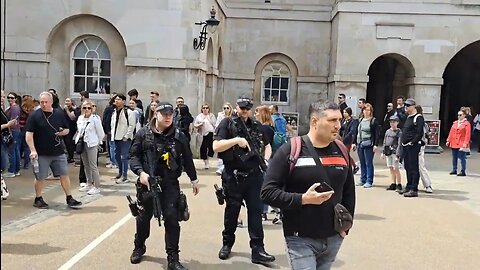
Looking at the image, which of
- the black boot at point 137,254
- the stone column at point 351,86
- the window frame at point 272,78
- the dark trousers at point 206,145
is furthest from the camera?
the window frame at point 272,78

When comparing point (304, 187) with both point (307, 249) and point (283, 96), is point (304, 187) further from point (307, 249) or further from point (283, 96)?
point (283, 96)

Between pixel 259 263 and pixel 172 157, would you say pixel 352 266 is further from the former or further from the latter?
pixel 172 157

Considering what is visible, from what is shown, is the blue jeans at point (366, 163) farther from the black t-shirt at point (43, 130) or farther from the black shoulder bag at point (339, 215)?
the black shoulder bag at point (339, 215)

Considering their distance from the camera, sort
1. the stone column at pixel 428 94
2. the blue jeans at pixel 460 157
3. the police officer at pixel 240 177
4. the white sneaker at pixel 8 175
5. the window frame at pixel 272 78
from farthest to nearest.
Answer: the window frame at pixel 272 78, the stone column at pixel 428 94, the blue jeans at pixel 460 157, the white sneaker at pixel 8 175, the police officer at pixel 240 177

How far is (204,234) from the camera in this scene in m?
A: 6.93

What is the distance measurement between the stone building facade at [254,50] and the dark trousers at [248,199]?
377 inches

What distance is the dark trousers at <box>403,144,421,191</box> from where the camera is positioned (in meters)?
9.94

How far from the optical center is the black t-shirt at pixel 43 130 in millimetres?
7828

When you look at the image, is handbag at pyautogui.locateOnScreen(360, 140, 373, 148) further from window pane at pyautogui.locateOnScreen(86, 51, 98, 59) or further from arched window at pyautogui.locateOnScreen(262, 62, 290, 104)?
arched window at pyautogui.locateOnScreen(262, 62, 290, 104)

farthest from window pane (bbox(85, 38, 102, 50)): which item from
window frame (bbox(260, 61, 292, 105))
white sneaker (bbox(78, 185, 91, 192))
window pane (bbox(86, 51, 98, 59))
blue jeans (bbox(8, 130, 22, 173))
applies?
window frame (bbox(260, 61, 292, 105))

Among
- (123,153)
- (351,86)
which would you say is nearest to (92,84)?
(123,153)

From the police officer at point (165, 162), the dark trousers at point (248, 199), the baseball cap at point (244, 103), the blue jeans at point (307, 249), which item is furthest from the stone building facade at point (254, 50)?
the blue jeans at point (307, 249)

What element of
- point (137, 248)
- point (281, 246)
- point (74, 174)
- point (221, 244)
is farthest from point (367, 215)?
point (74, 174)

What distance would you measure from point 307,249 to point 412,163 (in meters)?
7.10
